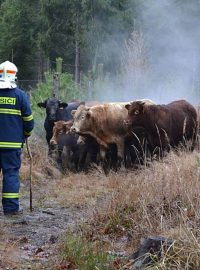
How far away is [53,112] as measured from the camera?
15.1 meters

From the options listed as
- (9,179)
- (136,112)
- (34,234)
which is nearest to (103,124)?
(136,112)

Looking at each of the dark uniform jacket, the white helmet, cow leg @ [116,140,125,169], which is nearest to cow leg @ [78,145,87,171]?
cow leg @ [116,140,125,169]

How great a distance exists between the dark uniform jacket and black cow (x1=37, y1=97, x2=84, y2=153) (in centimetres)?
620

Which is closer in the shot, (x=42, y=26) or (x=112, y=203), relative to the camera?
(x=112, y=203)

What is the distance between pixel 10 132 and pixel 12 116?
0.78 ft

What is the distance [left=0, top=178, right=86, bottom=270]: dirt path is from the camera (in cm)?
627

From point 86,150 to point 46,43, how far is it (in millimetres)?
29630

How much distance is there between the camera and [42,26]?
45281 millimetres

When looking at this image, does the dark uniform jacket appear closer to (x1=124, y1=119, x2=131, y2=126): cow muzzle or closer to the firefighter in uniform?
the firefighter in uniform

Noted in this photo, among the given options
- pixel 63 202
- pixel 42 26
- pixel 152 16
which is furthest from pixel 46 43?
pixel 63 202

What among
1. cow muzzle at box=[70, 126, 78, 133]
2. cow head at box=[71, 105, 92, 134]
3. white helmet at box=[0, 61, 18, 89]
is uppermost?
white helmet at box=[0, 61, 18, 89]

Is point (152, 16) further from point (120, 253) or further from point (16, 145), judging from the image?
point (120, 253)

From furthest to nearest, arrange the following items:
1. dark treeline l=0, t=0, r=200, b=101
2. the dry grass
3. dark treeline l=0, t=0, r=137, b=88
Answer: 1. dark treeline l=0, t=0, r=137, b=88
2. dark treeline l=0, t=0, r=200, b=101
3. the dry grass

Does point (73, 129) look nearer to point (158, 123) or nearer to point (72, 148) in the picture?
point (72, 148)
